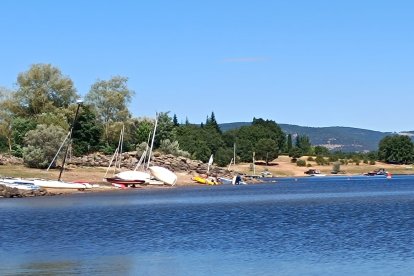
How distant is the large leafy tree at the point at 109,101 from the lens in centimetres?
16175

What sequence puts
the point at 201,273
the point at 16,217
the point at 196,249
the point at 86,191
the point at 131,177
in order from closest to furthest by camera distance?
the point at 201,273, the point at 196,249, the point at 16,217, the point at 86,191, the point at 131,177

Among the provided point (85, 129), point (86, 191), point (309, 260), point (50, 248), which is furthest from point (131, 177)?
point (309, 260)

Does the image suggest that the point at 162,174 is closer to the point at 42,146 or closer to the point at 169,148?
the point at 42,146

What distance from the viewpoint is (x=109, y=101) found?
16162 centimetres

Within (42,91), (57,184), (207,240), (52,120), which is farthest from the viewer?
(42,91)

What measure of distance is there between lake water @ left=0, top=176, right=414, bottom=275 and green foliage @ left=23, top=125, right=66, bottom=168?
46.8 metres

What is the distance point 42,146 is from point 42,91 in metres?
31.7

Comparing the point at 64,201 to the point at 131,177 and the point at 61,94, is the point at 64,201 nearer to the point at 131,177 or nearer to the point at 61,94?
the point at 131,177

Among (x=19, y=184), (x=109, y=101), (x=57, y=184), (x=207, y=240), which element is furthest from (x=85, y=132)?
(x=207, y=240)

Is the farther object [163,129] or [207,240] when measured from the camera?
[163,129]

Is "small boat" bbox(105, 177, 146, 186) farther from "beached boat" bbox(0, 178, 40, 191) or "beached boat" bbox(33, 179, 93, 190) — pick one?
"beached boat" bbox(0, 178, 40, 191)

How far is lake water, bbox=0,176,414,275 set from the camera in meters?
35.1

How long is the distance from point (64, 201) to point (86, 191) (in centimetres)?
2196

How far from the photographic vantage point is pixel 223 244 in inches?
1737
